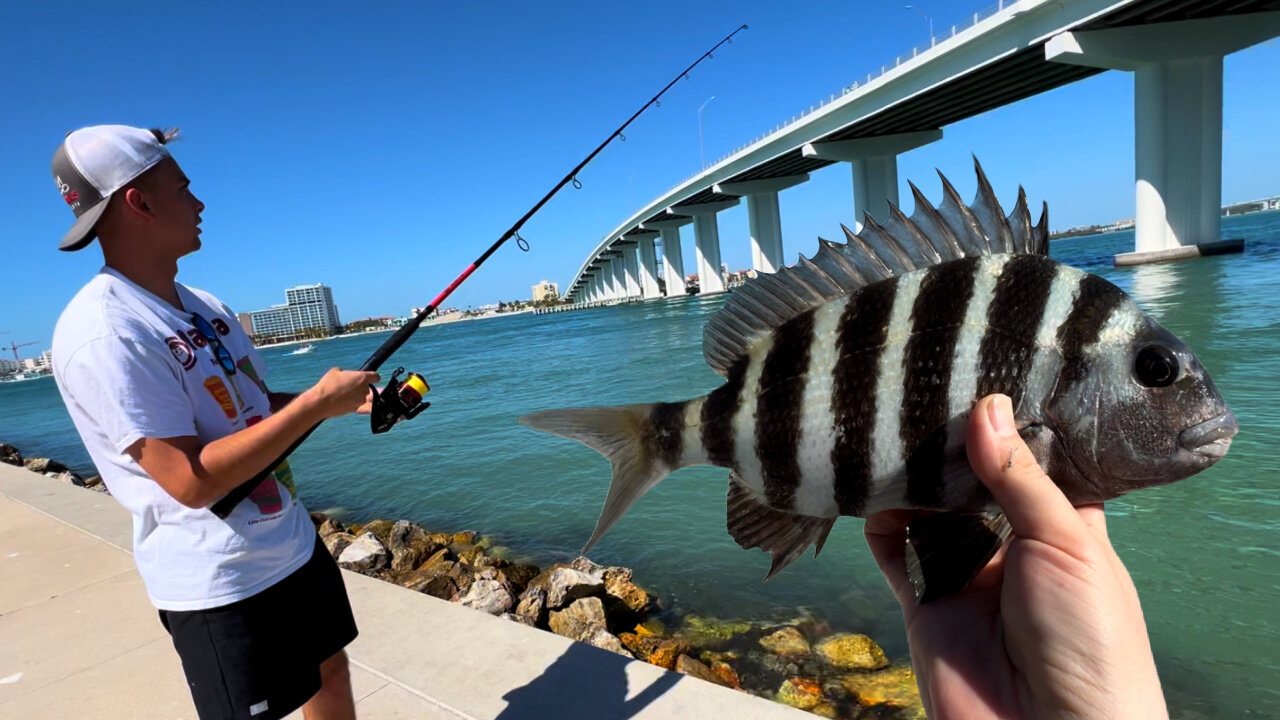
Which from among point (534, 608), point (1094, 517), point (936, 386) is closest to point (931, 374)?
point (936, 386)

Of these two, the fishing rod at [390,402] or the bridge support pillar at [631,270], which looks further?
the bridge support pillar at [631,270]

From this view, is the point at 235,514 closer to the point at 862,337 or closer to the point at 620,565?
the point at 862,337

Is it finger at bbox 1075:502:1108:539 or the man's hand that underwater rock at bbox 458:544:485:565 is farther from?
finger at bbox 1075:502:1108:539

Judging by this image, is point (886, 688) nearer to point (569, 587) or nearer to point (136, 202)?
point (569, 587)

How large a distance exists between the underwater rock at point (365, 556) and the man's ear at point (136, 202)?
476 centimetres

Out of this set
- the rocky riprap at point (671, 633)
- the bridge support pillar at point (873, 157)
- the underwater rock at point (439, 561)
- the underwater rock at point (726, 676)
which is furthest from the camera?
the bridge support pillar at point (873, 157)

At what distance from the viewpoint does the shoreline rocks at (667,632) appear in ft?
11.5

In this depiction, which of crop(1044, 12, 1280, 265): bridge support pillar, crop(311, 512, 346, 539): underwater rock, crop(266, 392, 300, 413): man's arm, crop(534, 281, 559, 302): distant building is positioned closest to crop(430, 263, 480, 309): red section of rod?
crop(266, 392, 300, 413): man's arm

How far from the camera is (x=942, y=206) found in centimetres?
133

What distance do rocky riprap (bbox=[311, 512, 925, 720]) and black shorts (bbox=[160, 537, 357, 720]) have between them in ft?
6.31

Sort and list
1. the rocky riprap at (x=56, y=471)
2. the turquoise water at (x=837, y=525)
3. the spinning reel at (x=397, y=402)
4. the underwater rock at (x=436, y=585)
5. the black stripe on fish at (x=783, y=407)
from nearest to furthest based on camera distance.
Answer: the black stripe on fish at (x=783, y=407), the spinning reel at (x=397, y=402), the turquoise water at (x=837, y=525), the underwater rock at (x=436, y=585), the rocky riprap at (x=56, y=471)

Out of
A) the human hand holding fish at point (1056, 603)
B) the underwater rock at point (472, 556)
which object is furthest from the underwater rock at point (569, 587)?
the human hand holding fish at point (1056, 603)

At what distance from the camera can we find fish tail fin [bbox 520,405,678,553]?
5.10 feet

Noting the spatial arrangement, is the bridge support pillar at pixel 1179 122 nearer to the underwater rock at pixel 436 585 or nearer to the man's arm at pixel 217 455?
the underwater rock at pixel 436 585
